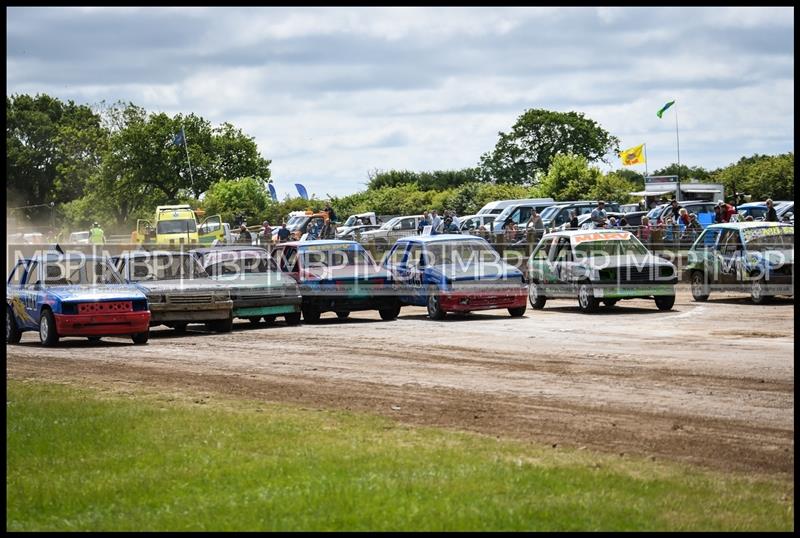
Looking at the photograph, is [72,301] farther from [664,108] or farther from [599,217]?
[664,108]

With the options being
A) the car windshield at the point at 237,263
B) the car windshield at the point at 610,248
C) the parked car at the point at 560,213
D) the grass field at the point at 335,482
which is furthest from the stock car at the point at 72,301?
the parked car at the point at 560,213

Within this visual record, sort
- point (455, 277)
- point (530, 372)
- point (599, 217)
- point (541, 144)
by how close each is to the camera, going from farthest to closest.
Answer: point (541, 144) → point (599, 217) → point (455, 277) → point (530, 372)

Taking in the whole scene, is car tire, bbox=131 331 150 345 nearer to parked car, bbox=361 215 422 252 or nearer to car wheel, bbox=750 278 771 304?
car wheel, bbox=750 278 771 304

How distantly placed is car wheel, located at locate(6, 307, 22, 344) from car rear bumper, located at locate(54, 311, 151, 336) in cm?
166

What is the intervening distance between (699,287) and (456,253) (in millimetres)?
5574

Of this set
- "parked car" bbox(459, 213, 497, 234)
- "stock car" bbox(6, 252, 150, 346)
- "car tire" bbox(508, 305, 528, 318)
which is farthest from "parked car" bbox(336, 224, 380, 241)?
"stock car" bbox(6, 252, 150, 346)

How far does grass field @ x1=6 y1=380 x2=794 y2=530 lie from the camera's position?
734 cm

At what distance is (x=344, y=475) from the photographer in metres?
8.60

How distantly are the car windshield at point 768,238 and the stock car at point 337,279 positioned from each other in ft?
22.8

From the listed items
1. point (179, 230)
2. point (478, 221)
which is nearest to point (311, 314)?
point (478, 221)

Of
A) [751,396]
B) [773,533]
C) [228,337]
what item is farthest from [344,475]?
[228,337]

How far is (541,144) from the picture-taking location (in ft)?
366

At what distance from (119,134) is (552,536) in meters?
78.1

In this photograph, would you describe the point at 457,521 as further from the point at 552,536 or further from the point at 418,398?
the point at 418,398
